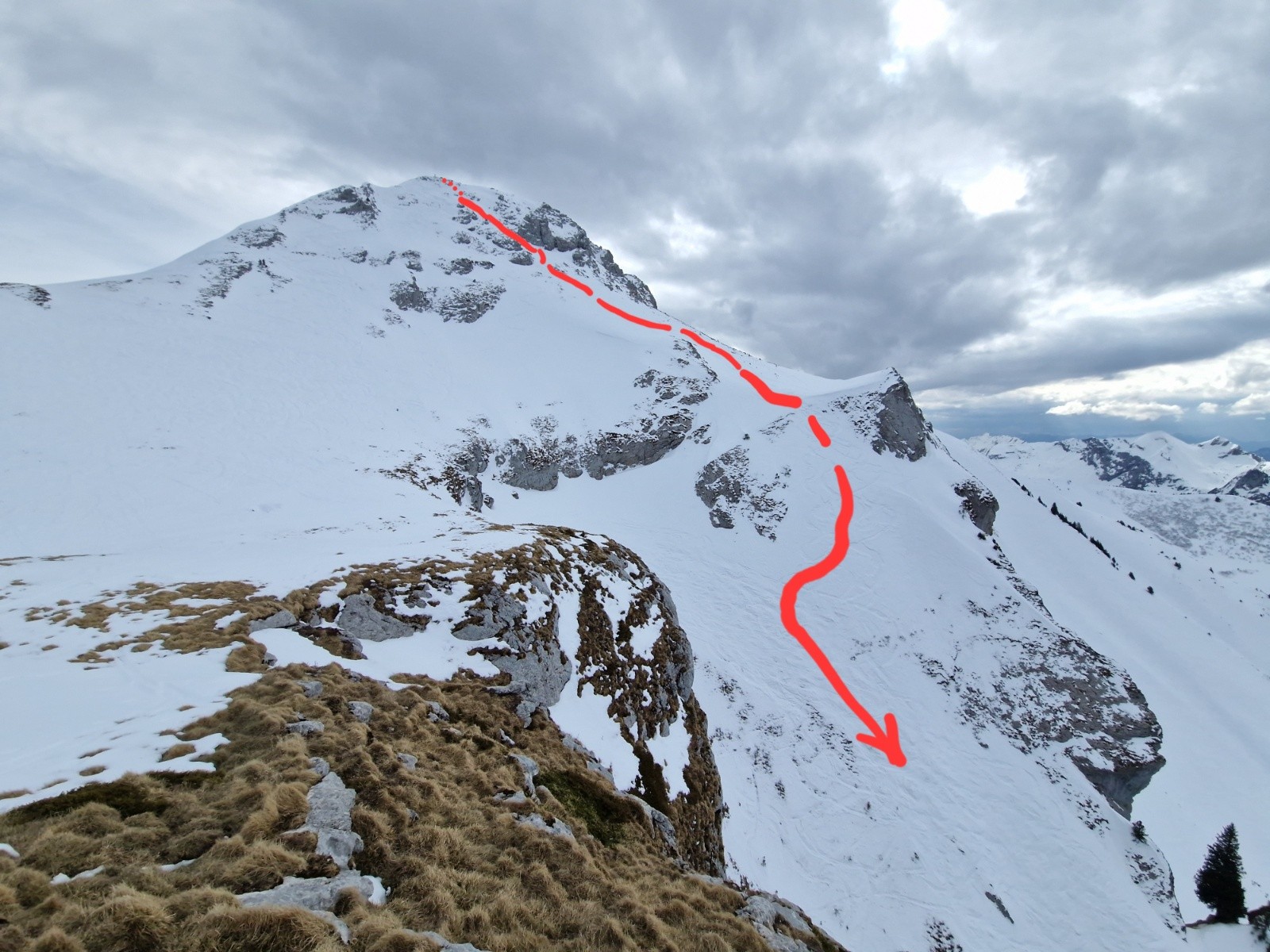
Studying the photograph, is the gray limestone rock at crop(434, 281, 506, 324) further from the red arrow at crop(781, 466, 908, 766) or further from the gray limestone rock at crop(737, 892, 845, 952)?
the gray limestone rock at crop(737, 892, 845, 952)

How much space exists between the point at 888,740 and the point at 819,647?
7.59m

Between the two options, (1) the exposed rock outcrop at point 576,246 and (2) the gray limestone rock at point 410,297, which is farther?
(1) the exposed rock outcrop at point 576,246

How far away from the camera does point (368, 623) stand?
1403 centimetres

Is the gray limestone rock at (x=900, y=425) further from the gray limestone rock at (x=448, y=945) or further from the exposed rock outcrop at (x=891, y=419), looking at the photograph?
the gray limestone rock at (x=448, y=945)

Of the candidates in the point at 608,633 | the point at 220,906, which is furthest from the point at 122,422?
the point at 220,906

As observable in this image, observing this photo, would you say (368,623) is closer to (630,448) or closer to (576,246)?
(630,448)

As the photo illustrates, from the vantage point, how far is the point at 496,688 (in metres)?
13.2

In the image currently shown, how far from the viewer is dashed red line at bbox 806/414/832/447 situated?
5603 cm

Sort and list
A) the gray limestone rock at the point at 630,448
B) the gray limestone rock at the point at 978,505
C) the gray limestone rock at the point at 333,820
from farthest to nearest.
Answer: the gray limestone rock at the point at 630,448 → the gray limestone rock at the point at 978,505 → the gray limestone rock at the point at 333,820

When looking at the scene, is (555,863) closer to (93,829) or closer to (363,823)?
(363,823)

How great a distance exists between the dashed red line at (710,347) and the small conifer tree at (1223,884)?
239 feet

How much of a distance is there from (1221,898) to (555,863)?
183 feet

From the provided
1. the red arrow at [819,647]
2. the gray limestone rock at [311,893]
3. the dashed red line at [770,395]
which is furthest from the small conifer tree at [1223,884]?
the gray limestone rock at [311,893]

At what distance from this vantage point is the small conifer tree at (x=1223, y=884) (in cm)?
3403
